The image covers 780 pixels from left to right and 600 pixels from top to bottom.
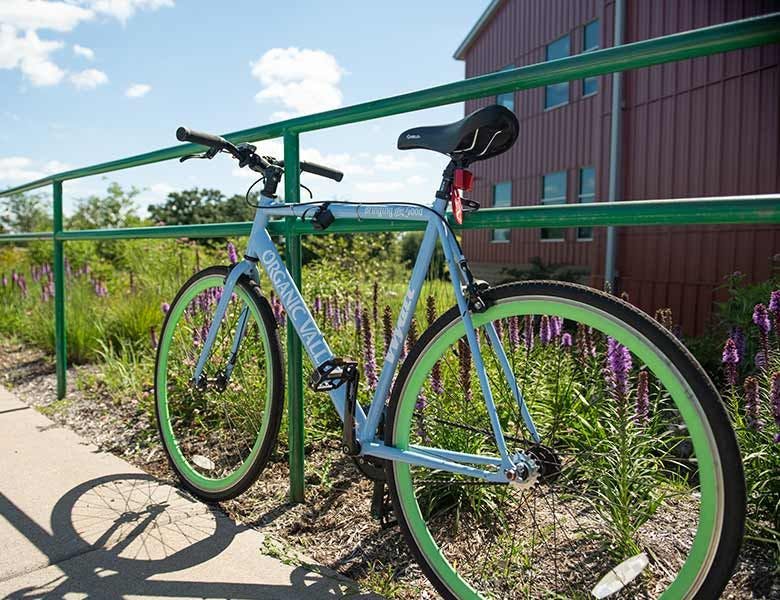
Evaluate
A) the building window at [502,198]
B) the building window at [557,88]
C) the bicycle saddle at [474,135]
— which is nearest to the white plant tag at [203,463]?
the bicycle saddle at [474,135]

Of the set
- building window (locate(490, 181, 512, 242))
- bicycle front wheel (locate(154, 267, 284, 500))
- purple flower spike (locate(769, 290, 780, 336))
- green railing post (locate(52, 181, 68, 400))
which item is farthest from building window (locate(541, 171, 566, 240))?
purple flower spike (locate(769, 290, 780, 336))

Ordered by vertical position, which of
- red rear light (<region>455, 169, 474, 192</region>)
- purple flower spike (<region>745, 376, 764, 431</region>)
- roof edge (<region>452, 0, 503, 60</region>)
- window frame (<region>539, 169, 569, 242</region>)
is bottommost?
purple flower spike (<region>745, 376, 764, 431</region>)

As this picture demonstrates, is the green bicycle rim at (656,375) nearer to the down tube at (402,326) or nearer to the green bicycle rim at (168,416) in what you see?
the down tube at (402,326)

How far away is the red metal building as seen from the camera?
7.66 m

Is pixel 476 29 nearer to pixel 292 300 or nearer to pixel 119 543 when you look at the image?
pixel 292 300

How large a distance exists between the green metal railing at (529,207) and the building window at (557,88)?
38.5 feet

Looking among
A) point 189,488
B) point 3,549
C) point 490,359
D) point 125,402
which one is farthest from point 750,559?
point 125,402

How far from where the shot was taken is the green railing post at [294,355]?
2422 millimetres

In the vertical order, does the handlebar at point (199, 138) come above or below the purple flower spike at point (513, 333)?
above

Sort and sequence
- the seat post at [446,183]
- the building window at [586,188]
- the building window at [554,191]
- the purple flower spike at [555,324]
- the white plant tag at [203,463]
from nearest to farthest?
the seat post at [446,183] → the purple flower spike at [555,324] → the white plant tag at [203,463] → the building window at [586,188] → the building window at [554,191]

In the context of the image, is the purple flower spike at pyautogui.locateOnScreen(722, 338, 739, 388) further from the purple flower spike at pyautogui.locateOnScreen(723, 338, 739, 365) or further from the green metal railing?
the green metal railing

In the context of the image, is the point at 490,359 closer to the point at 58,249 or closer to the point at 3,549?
the point at 3,549

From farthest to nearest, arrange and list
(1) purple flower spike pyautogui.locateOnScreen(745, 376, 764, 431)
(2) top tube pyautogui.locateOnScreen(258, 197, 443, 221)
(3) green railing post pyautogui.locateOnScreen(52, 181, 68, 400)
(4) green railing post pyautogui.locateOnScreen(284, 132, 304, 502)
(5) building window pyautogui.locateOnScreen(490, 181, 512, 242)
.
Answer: (5) building window pyautogui.locateOnScreen(490, 181, 512, 242)
(3) green railing post pyautogui.locateOnScreen(52, 181, 68, 400)
(4) green railing post pyautogui.locateOnScreen(284, 132, 304, 502)
(1) purple flower spike pyautogui.locateOnScreen(745, 376, 764, 431)
(2) top tube pyautogui.locateOnScreen(258, 197, 443, 221)

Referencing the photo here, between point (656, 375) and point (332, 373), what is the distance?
104 cm
